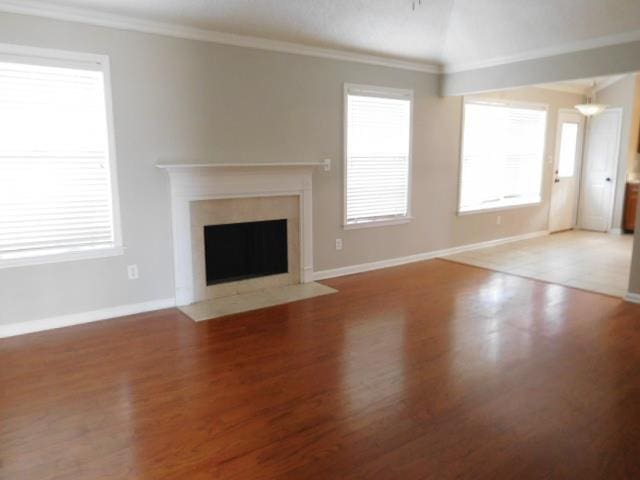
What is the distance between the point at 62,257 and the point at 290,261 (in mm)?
2198

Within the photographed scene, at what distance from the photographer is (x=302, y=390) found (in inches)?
110

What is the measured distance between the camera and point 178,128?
13.6 ft

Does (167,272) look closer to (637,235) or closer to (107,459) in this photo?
(107,459)

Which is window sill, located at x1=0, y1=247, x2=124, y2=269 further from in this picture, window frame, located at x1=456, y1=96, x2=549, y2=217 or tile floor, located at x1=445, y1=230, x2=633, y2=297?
window frame, located at x1=456, y1=96, x2=549, y2=217

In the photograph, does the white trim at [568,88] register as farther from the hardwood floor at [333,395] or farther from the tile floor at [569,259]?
the hardwood floor at [333,395]

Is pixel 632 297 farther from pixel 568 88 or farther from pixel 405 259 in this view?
pixel 568 88

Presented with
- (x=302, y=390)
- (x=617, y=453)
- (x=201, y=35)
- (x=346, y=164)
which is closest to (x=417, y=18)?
(x=346, y=164)

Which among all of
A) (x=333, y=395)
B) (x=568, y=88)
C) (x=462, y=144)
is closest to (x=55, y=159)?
(x=333, y=395)

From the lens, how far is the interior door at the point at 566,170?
7984 millimetres

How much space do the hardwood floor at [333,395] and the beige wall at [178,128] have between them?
40cm

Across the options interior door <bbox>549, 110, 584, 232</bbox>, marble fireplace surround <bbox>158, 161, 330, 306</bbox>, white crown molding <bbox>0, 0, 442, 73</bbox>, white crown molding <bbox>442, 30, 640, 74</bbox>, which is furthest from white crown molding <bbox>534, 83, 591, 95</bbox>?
marble fireplace surround <bbox>158, 161, 330, 306</bbox>

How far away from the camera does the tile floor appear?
5.15 meters

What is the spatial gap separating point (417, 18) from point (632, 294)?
11.4 ft

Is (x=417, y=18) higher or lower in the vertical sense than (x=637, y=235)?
higher
